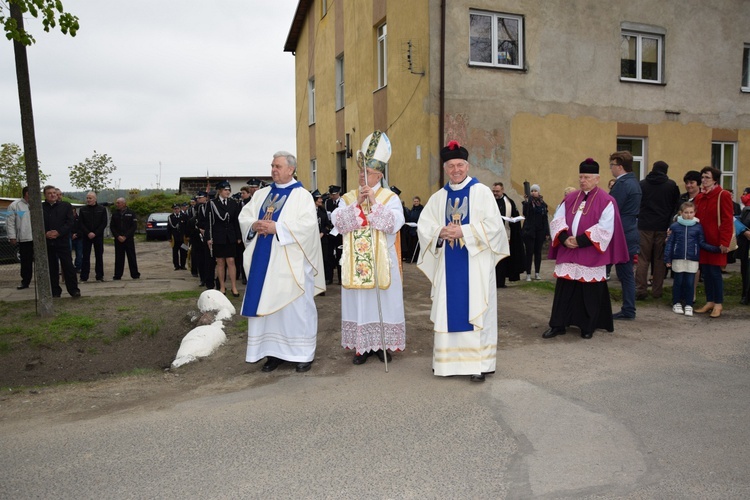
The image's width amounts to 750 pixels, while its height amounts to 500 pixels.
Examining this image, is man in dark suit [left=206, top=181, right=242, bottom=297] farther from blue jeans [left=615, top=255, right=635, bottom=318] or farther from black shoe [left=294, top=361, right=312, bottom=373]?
blue jeans [left=615, top=255, right=635, bottom=318]

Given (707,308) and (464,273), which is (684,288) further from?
(464,273)

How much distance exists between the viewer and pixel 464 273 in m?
6.09

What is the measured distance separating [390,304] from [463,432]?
7.75ft

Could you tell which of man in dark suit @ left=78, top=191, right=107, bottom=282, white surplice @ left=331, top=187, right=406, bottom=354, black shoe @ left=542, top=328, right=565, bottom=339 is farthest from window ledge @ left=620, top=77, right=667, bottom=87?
man in dark suit @ left=78, top=191, right=107, bottom=282

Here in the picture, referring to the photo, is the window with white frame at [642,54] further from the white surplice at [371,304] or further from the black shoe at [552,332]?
the white surplice at [371,304]

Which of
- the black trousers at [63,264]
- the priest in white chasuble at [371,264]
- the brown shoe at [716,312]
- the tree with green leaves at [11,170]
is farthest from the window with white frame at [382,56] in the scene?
the tree with green leaves at [11,170]

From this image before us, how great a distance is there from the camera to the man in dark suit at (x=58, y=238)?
10945 mm

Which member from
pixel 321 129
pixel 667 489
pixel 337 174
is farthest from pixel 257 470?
pixel 321 129

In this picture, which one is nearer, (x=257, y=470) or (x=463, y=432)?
(x=257, y=470)

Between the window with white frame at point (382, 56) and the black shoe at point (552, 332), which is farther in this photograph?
the window with white frame at point (382, 56)

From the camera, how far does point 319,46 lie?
23.3m

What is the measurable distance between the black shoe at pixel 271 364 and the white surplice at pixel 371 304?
718 mm

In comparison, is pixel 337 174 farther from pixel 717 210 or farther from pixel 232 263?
pixel 717 210

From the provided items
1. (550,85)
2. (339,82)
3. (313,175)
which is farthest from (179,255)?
(550,85)
